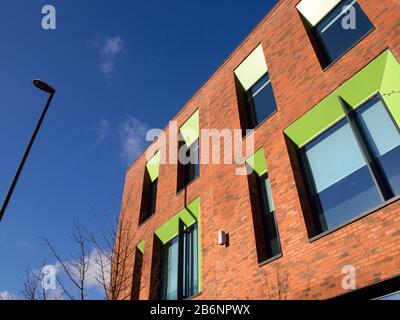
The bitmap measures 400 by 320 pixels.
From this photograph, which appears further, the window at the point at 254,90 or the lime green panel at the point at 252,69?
the lime green panel at the point at 252,69

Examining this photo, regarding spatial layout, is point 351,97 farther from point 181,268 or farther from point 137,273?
point 137,273

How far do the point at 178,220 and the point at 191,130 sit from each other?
4318 millimetres

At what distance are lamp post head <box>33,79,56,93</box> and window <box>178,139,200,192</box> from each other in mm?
6224

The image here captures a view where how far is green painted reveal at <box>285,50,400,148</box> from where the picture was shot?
7.67m

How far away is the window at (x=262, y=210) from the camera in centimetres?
903

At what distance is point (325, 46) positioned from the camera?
1022cm

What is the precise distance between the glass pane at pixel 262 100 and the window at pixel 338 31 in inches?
89.1

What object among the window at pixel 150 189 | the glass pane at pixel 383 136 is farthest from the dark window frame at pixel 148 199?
the glass pane at pixel 383 136

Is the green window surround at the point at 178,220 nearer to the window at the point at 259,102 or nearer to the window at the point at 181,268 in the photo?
the window at the point at 181,268

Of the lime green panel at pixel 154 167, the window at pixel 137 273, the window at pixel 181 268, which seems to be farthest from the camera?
the lime green panel at pixel 154 167

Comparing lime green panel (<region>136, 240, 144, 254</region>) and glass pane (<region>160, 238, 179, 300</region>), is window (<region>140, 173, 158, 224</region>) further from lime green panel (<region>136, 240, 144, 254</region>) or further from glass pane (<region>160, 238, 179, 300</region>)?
glass pane (<region>160, 238, 179, 300</region>)
